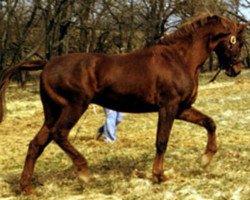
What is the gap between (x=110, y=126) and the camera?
444 inches

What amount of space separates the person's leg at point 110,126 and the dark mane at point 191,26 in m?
4.36

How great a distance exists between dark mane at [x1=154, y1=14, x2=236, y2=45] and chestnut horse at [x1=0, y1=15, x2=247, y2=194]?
45 mm

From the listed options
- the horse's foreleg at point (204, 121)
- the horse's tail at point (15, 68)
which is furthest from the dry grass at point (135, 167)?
the horse's tail at point (15, 68)

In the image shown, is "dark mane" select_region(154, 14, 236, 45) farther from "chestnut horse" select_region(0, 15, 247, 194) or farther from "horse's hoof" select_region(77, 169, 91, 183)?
"horse's hoof" select_region(77, 169, 91, 183)

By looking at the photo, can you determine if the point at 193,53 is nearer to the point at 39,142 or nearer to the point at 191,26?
the point at 191,26

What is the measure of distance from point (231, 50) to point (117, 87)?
6.00 ft

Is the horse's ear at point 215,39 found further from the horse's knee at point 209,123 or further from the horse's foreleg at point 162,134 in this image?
the horse's foreleg at point 162,134

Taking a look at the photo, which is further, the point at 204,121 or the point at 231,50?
the point at 231,50

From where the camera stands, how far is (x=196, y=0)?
41.6 meters

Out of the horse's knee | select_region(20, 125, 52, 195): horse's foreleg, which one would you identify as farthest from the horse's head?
select_region(20, 125, 52, 195): horse's foreleg

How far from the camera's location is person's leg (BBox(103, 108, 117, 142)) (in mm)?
11336

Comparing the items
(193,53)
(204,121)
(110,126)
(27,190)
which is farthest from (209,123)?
(110,126)

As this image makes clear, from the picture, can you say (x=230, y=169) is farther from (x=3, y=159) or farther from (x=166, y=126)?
(x=3, y=159)

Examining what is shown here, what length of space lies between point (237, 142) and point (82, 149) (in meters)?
3.65
